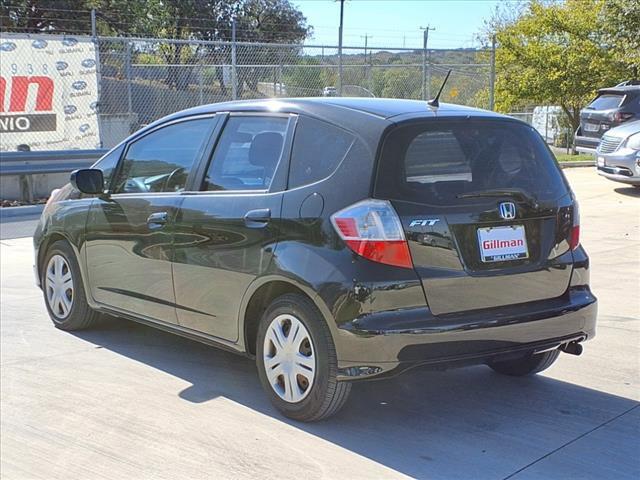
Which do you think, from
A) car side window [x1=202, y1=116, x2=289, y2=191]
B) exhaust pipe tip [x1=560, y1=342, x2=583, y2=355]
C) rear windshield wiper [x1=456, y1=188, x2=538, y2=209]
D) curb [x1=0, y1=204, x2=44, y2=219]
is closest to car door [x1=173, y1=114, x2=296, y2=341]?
car side window [x1=202, y1=116, x2=289, y2=191]

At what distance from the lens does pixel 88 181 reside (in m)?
5.67

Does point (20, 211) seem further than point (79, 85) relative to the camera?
No

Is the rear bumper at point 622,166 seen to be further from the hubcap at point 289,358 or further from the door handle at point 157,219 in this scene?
the hubcap at point 289,358

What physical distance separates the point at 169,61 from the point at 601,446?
22.0m

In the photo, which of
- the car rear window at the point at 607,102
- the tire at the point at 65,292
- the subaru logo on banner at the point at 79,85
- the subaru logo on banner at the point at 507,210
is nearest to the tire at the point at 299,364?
the subaru logo on banner at the point at 507,210

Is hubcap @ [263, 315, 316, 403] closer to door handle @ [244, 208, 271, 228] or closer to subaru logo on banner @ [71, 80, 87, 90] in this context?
door handle @ [244, 208, 271, 228]

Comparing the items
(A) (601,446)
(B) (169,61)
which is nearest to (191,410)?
(A) (601,446)

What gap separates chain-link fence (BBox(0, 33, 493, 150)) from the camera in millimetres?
14727

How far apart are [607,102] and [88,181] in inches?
510

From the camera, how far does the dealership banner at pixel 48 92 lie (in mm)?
14398

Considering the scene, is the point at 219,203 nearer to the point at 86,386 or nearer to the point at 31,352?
the point at 86,386

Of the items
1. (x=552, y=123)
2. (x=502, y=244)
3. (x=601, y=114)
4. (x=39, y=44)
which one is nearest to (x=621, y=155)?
(x=601, y=114)

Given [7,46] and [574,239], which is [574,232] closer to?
[574,239]

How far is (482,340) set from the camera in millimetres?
3967
